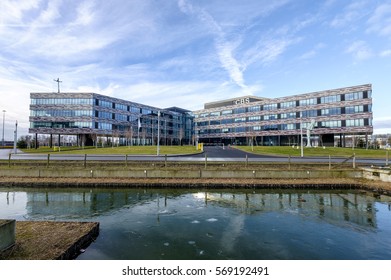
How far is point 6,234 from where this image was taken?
22.5 ft

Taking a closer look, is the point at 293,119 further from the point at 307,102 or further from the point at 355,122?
the point at 355,122

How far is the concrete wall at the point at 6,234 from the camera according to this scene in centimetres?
666

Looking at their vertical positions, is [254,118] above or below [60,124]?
above

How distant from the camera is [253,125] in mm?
103250

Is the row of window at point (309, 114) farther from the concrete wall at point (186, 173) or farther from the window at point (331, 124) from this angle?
the concrete wall at point (186, 173)

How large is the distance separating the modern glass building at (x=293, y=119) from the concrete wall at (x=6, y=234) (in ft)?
208

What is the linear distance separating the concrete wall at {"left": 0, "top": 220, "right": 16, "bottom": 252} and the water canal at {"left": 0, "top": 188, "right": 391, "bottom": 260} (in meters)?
2.20

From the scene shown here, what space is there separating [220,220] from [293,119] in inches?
3417

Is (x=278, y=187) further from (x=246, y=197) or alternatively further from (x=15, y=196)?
(x=15, y=196)

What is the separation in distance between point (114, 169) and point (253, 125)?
88306 mm

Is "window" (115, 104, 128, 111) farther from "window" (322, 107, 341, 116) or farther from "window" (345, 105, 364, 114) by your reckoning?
"window" (345, 105, 364, 114)

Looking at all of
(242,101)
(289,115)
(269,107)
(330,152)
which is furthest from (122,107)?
(330,152)

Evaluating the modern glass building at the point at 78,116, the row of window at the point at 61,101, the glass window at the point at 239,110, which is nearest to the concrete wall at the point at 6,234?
the modern glass building at the point at 78,116

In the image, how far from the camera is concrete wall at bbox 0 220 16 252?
262 inches
